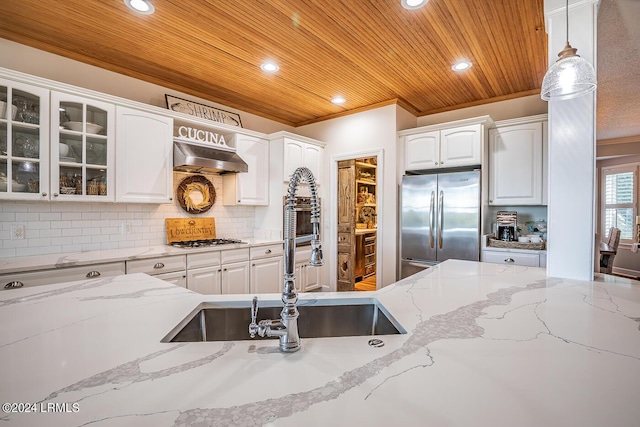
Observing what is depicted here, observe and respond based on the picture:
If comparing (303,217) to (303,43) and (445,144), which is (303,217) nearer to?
(445,144)

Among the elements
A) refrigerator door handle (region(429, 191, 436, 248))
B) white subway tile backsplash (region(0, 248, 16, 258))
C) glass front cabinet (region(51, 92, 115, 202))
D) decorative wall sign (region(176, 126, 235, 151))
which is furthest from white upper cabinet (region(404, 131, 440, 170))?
white subway tile backsplash (region(0, 248, 16, 258))

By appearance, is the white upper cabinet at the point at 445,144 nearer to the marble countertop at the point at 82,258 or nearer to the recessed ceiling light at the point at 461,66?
the recessed ceiling light at the point at 461,66

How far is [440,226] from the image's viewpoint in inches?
134

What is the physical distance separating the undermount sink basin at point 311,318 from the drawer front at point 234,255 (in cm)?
200

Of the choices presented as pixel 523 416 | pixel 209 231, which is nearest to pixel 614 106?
pixel 523 416

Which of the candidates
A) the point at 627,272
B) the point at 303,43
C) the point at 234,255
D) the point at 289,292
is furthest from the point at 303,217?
the point at 627,272

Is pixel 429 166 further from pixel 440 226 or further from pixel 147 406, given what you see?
pixel 147 406

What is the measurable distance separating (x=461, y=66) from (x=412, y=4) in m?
1.16

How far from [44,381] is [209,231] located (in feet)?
10.0

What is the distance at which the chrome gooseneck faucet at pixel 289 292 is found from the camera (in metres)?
0.79

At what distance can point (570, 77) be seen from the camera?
4.56 feet

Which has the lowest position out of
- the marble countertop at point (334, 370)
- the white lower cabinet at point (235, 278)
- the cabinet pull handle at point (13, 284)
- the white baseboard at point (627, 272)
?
the white baseboard at point (627, 272)

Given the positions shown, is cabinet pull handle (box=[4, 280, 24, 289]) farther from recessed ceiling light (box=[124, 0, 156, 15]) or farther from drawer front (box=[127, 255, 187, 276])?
recessed ceiling light (box=[124, 0, 156, 15])

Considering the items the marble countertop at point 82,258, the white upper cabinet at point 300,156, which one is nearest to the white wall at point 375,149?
the white upper cabinet at point 300,156
